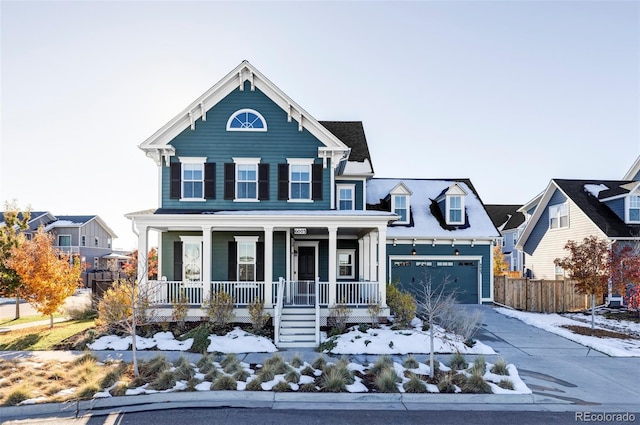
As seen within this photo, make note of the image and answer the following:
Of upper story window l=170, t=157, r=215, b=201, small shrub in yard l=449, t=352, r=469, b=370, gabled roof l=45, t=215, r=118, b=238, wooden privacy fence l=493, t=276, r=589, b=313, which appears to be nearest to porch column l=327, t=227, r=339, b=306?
small shrub in yard l=449, t=352, r=469, b=370

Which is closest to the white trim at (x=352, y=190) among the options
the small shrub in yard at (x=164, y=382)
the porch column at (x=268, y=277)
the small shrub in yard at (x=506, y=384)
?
the porch column at (x=268, y=277)

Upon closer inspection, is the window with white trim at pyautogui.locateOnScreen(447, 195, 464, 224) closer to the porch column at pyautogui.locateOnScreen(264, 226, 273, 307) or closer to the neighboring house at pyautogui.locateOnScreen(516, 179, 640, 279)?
the neighboring house at pyautogui.locateOnScreen(516, 179, 640, 279)

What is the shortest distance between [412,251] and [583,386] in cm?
1230

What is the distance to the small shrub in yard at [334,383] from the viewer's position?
328 inches

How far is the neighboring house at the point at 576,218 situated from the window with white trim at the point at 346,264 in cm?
1285

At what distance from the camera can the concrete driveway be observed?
8.10 m

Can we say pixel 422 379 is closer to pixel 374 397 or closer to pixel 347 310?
pixel 374 397

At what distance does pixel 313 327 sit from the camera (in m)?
13.5

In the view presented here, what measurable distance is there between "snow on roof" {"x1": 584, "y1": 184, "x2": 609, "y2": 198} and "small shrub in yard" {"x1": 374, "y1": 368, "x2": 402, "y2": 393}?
821 inches

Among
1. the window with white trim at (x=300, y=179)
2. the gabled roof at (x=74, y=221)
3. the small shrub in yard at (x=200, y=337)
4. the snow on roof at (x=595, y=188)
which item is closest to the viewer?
the small shrub in yard at (x=200, y=337)

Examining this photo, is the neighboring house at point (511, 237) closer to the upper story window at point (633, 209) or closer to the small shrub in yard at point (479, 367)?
the upper story window at point (633, 209)

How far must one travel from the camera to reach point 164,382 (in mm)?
8445

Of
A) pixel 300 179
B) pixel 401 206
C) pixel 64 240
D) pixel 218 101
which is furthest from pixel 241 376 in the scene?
pixel 64 240

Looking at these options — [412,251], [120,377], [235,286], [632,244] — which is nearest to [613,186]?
[632,244]
